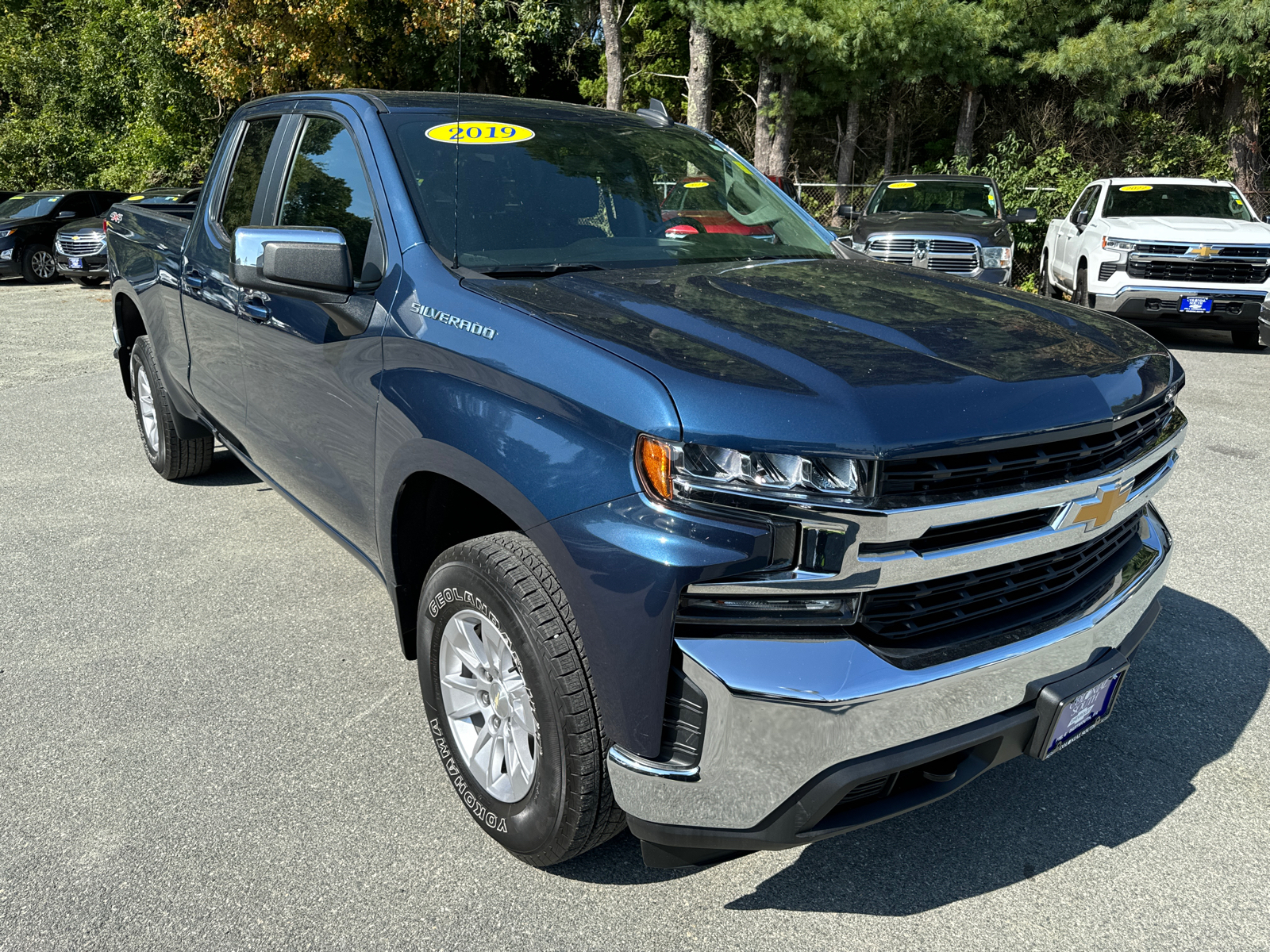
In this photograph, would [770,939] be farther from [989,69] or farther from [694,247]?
[989,69]

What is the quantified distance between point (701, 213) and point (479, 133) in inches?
32.2

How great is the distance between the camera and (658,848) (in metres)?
2.12

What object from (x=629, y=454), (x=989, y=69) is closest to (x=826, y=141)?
(x=989, y=69)

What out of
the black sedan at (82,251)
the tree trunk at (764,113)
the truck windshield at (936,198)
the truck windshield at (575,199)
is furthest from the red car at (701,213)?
the black sedan at (82,251)

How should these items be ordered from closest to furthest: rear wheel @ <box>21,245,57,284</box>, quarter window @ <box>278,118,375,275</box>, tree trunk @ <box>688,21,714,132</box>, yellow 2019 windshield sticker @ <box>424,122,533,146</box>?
quarter window @ <box>278,118,375,275</box>, yellow 2019 windshield sticker @ <box>424,122,533,146</box>, tree trunk @ <box>688,21,714,132</box>, rear wheel @ <box>21,245,57,284</box>

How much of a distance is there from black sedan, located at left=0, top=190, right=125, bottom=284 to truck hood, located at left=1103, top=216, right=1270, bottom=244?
16.6 m

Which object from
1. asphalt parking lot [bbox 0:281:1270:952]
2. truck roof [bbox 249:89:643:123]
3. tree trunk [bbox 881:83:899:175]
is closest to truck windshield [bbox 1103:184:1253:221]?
asphalt parking lot [bbox 0:281:1270:952]

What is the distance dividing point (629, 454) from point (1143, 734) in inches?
84.7

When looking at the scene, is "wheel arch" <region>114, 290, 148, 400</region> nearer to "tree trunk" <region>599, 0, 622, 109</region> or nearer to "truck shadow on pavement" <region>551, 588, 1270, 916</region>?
"truck shadow on pavement" <region>551, 588, 1270, 916</region>

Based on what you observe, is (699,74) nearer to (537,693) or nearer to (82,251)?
(82,251)

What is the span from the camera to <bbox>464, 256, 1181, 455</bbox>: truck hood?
6.41 ft

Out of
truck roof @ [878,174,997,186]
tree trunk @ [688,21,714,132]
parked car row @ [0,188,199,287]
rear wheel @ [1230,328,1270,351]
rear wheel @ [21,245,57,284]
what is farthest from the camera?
rear wheel @ [21,245,57,284]

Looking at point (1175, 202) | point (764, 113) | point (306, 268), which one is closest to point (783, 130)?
point (764, 113)

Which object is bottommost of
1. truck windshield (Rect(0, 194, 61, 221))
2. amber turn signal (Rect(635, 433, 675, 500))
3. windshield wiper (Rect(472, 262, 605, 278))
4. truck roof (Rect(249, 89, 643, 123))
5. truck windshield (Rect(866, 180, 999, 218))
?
truck windshield (Rect(0, 194, 61, 221))
